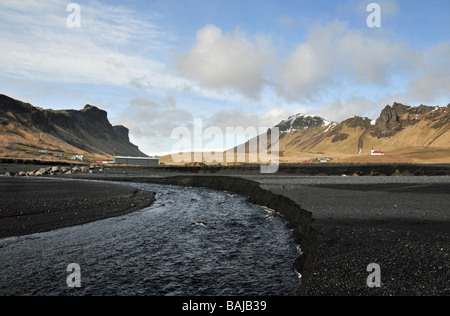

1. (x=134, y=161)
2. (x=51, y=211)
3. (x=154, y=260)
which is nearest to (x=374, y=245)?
(x=154, y=260)

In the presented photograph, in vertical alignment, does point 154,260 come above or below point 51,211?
below

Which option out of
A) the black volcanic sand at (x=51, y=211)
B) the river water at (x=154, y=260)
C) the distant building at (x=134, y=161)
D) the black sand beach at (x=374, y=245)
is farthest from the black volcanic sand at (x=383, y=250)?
the distant building at (x=134, y=161)

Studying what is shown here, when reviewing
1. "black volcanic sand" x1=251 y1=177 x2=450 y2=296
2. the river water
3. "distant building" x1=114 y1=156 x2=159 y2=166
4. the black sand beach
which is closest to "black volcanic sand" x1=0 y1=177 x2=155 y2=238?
the black sand beach

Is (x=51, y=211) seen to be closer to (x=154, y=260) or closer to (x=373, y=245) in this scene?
(x=154, y=260)

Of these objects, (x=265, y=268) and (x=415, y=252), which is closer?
(x=415, y=252)

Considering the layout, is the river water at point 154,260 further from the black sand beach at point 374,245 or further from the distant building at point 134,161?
A: the distant building at point 134,161

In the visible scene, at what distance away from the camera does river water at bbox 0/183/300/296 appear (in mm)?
9211

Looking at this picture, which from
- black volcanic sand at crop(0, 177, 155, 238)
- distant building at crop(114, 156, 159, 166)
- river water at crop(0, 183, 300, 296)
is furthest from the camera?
distant building at crop(114, 156, 159, 166)

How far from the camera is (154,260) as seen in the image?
11.8 m

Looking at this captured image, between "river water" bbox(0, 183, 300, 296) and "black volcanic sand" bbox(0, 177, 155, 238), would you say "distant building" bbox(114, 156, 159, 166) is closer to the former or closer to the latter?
"black volcanic sand" bbox(0, 177, 155, 238)
